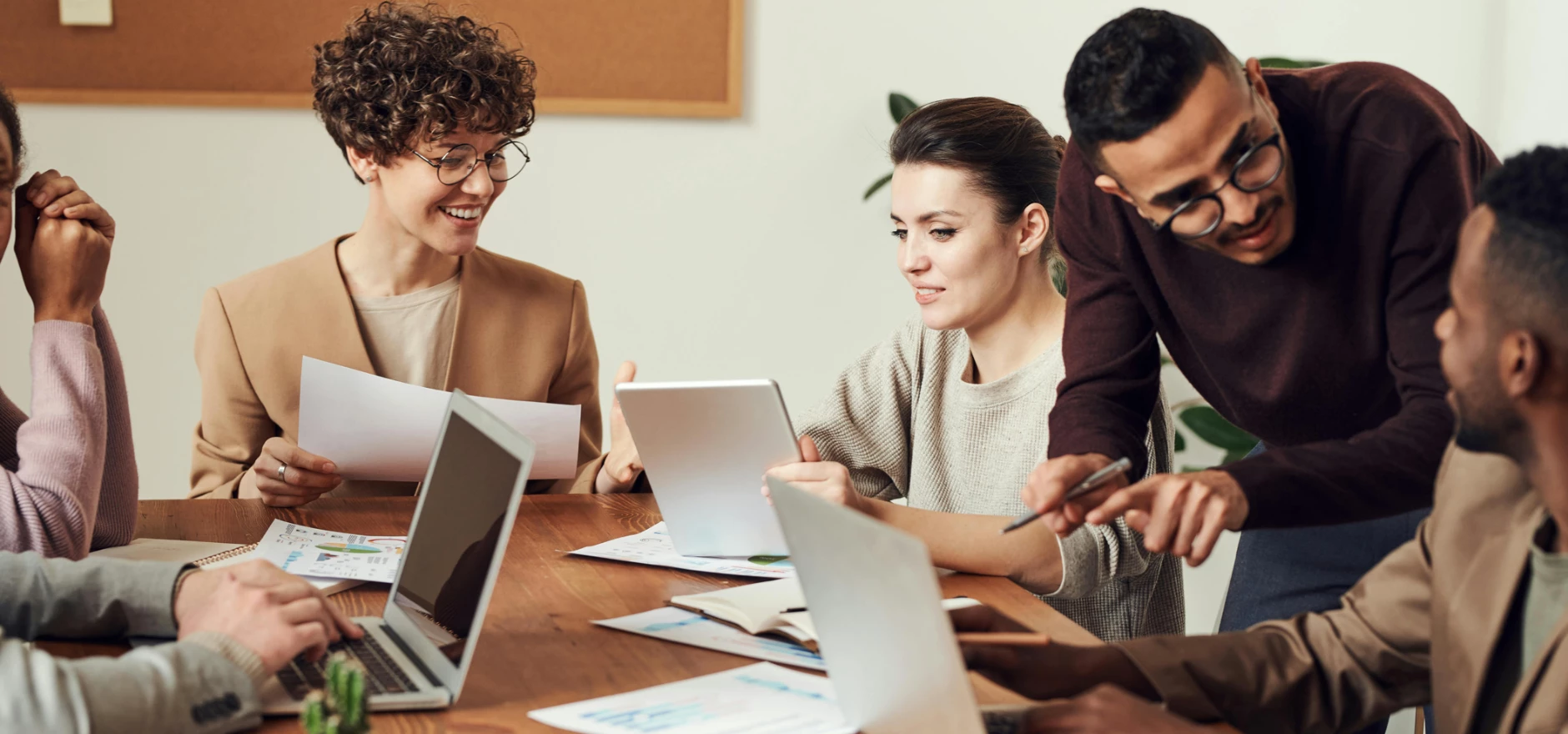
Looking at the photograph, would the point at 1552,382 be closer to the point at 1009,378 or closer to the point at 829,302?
the point at 1009,378

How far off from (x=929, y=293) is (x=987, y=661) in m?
0.90

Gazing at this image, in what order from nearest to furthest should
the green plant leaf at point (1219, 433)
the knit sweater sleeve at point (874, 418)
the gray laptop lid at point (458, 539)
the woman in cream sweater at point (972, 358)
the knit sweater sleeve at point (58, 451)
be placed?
the gray laptop lid at point (458, 539) → the knit sweater sleeve at point (58, 451) → the woman in cream sweater at point (972, 358) → the knit sweater sleeve at point (874, 418) → the green plant leaf at point (1219, 433)

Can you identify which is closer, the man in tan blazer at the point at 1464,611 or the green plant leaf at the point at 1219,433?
the man in tan blazer at the point at 1464,611

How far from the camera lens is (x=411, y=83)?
204cm

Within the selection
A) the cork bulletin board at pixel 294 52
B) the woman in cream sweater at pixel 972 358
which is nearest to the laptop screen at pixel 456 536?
the woman in cream sweater at pixel 972 358

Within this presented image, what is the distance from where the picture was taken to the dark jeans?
1.60 m

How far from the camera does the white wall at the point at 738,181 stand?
294 centimetres

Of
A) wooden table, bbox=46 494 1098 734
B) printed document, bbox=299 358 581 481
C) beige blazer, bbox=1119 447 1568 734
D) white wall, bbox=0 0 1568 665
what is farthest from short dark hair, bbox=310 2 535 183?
beige blazer, bbox=1119 447 1568 734

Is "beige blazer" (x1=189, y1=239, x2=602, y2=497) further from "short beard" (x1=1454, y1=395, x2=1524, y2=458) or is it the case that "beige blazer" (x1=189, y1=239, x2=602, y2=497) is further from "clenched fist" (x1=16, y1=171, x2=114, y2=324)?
"short beard" (x1=1454, y1=395, x2=1524, y2=458)

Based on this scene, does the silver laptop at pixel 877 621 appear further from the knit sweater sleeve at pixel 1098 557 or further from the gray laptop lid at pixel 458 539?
the knit sweater sleeve at pixel 1098 557

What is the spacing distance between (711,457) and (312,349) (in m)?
0.82

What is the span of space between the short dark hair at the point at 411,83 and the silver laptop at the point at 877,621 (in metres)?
1.28

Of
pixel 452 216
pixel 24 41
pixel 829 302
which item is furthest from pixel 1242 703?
pixel 24 41

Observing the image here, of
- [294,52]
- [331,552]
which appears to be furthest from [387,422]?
[294,52]
